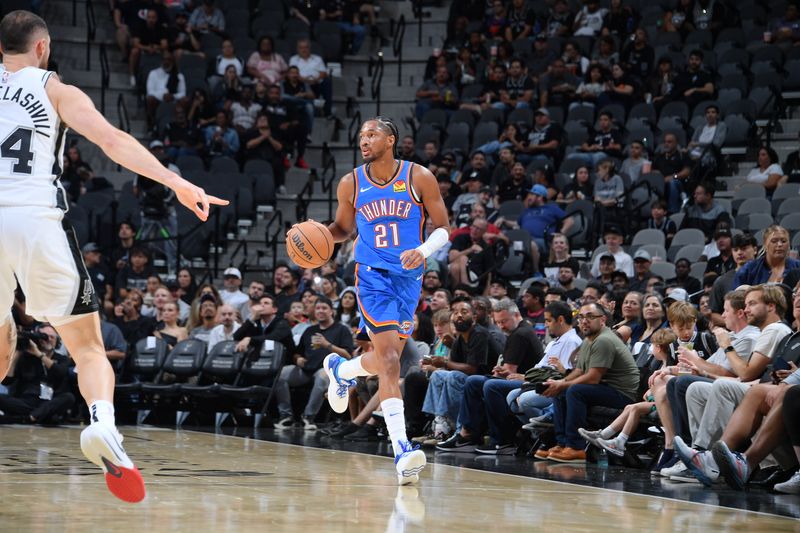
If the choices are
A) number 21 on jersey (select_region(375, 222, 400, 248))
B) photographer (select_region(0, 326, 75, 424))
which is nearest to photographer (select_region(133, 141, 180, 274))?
photographer (select_region(0, 326, 75, 424))

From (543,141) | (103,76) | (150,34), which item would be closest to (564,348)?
(543,141)

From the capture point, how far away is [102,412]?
3.89m

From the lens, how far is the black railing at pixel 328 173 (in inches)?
609

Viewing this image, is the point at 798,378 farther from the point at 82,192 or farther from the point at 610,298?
the point at 82,192

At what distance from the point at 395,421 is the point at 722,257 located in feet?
16.7

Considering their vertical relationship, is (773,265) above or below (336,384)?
above

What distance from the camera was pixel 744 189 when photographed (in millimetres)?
12016

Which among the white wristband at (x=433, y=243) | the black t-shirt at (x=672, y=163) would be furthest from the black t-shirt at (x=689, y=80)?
the white wristband at (x=433, y=243)

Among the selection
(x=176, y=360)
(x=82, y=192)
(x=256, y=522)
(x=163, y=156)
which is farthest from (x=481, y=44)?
(x=256, y=522)

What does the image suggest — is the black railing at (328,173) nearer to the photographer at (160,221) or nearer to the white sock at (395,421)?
the photographer at (160,221)

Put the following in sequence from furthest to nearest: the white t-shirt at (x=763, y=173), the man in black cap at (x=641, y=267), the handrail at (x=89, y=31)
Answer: the handrail at (x=89, y=31) < the white t-shirt at (x=763, y=173) < the man in black cap at (x=641, y=267)

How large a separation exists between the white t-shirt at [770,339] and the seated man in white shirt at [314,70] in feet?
37.3

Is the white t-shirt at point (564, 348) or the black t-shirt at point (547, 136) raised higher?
the black t-shirt at point (547, 136)

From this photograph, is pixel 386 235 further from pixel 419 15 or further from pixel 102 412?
pixel 419 15
